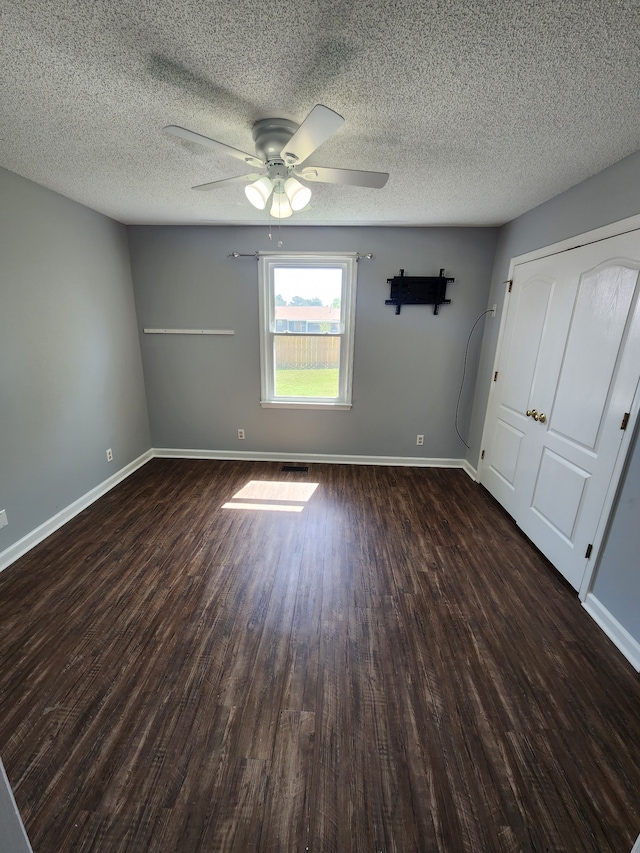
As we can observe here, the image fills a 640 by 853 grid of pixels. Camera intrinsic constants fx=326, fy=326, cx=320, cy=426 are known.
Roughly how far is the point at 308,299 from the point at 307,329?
30 centimetres

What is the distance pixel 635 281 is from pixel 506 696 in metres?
2.10

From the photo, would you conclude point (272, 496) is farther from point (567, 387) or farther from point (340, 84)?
→ point (340, 84)

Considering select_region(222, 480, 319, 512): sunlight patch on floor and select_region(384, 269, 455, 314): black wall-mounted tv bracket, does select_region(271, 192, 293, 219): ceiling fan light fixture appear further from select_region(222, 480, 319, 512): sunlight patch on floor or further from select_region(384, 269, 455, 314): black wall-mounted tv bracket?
select_region(222, 480, 319, 512): sunlight patch on floor

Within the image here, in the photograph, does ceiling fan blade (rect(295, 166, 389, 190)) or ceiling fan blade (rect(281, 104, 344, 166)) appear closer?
ceiling fan blade (rect(281, 104, 344, 166))

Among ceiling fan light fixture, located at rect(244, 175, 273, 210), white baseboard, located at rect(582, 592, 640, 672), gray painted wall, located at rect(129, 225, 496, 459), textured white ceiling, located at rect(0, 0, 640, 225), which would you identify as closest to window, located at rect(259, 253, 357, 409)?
gray painted wall, located at rect(129, 225, 496, 459)

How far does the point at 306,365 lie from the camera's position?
355cm

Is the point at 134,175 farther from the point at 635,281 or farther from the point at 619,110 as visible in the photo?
the point at 635,281

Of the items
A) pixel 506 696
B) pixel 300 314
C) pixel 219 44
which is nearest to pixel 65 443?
pixel 300 314

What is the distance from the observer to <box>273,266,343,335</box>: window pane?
3.33 metres

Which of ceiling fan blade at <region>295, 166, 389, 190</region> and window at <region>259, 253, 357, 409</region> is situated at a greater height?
ceiling fan blade at <region>295, 166, 389, 190</region>

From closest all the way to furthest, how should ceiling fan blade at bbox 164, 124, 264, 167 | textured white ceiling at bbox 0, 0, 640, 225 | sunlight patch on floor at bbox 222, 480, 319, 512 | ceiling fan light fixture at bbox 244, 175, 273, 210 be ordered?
textured white ceiling at bbox 0, 0, 640, 225
ceiling fan blade at bbox 164, 124, 264, 167
ceiling fan light fixture at bbox 244, 175, 273, 210
sunlight patch on floor at bbox 222, 480, 319, 512

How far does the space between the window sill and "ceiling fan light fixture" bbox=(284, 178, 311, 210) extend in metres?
2.11

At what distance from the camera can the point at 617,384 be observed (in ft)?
5.77

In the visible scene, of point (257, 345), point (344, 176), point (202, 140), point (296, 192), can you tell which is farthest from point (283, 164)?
point (257, 345)
